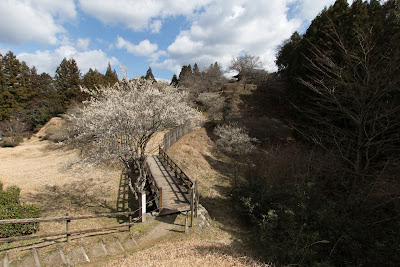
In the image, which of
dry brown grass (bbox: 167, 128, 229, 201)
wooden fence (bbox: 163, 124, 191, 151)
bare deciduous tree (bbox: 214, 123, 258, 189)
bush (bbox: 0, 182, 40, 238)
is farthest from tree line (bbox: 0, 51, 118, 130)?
bush (bbox: 0, 182, 40, 238)

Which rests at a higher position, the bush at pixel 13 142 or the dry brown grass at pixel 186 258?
the bush at pixel 13 142

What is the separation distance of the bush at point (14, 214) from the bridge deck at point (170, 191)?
16.7 ft

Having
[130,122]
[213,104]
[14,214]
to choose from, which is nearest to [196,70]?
[213,104]

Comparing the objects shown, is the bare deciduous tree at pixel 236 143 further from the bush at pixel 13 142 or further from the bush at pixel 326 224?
the bush at pixel 13 142

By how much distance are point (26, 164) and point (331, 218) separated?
22934 millimetres

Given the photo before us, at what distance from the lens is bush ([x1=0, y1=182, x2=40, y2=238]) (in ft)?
22.1

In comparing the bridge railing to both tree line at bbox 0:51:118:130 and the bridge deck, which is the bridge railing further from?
tree line at bbox 0:51:118:130

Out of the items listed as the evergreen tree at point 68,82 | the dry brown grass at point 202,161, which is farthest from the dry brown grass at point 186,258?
the evergreen tree at point 68,82

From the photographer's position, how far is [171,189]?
32.0ft

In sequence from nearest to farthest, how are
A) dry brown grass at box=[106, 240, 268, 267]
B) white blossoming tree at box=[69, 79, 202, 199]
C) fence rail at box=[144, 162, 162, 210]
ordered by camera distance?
1. dry brown grass at box=[106, 240, 268, 267]
2. fence rail at box=[144, 162, 162, 210]
3. white blossoming tree at box=[69, 79, 202, 199]

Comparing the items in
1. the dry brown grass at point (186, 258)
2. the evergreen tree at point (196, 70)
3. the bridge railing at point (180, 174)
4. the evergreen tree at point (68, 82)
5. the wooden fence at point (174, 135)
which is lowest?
the dry brown grass at point (186, 258)

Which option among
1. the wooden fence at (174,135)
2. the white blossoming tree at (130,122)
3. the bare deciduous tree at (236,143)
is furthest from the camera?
the bare deciduous tree at (236,143)

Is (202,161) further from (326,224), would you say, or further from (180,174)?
(326,224)

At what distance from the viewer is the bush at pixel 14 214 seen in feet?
22.1
